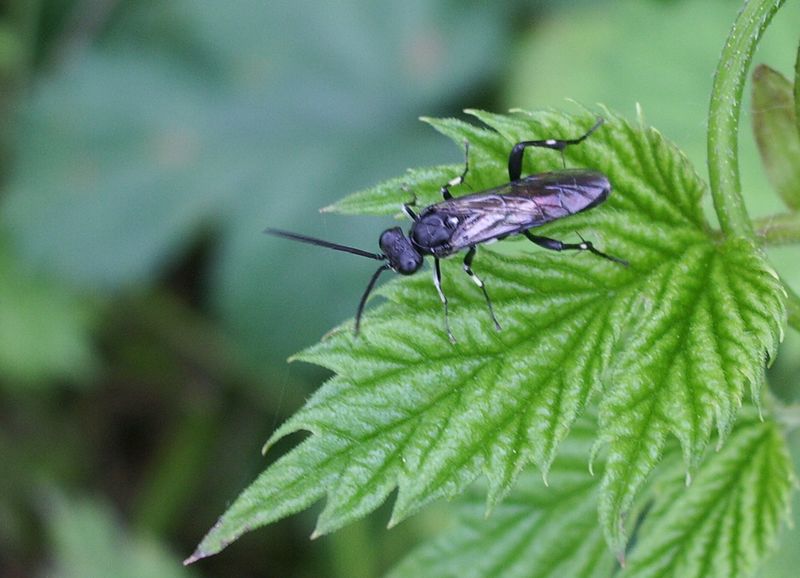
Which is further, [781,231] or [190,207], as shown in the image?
[190,207]

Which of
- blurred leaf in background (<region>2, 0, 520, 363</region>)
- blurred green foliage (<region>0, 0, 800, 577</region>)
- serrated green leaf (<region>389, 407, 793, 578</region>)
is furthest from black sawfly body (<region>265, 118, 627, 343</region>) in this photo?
blurred leaf in background (<region>2, 0, 520, 363</region>)

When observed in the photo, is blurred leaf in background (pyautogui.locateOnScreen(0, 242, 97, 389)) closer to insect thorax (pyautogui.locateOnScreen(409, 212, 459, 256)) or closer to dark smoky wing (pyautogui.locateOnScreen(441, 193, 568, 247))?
insect thorax (pyautogui.locateOnScreen(409, 212, 459, 256))

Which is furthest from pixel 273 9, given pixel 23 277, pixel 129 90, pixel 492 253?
pixel 492 253

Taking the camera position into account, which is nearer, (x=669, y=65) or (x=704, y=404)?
(x=704, y=404)

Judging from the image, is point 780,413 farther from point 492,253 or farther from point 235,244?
point 235,244

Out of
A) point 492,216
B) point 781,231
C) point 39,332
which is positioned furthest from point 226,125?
point 781,231

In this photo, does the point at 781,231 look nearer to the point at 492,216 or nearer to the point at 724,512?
the point at 724,512
